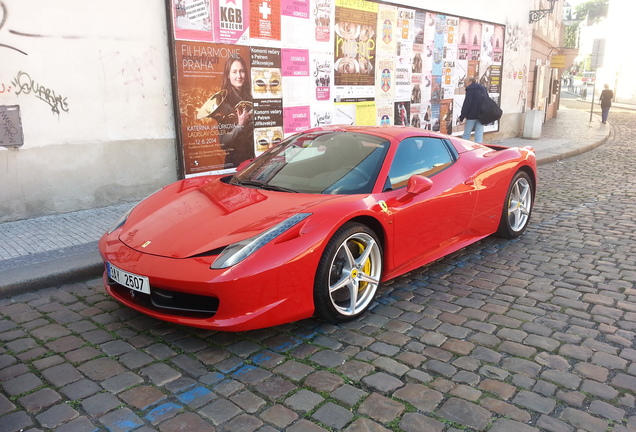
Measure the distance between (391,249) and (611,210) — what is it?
4.51m

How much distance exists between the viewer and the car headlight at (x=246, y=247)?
2.97 meters

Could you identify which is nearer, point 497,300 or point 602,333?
point 602,333

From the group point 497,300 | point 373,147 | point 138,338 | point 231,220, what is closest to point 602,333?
point 497,300

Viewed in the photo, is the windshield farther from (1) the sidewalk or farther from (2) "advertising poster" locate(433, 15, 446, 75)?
(2) "advertising poster" locate(433, 15, 446, 75)

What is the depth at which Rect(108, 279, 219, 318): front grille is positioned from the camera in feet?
9.88

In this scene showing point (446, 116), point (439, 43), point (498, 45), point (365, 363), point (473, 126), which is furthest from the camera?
point (498, 45)

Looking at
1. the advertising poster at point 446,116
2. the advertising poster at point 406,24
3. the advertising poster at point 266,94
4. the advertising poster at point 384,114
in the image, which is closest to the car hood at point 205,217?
the advertising poster at point 266,94

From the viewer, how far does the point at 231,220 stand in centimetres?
334

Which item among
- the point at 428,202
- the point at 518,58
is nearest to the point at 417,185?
the point at 428,202

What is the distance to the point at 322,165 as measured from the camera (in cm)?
405

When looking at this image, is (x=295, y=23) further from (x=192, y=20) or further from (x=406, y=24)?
(x=406, y=24)

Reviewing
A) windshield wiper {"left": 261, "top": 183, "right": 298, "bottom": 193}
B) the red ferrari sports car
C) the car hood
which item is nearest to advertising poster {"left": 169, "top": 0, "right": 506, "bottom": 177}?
the red ferrari sports car

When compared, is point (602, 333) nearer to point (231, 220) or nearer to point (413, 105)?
point (231, 220)

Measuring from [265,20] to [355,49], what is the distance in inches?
97.2
